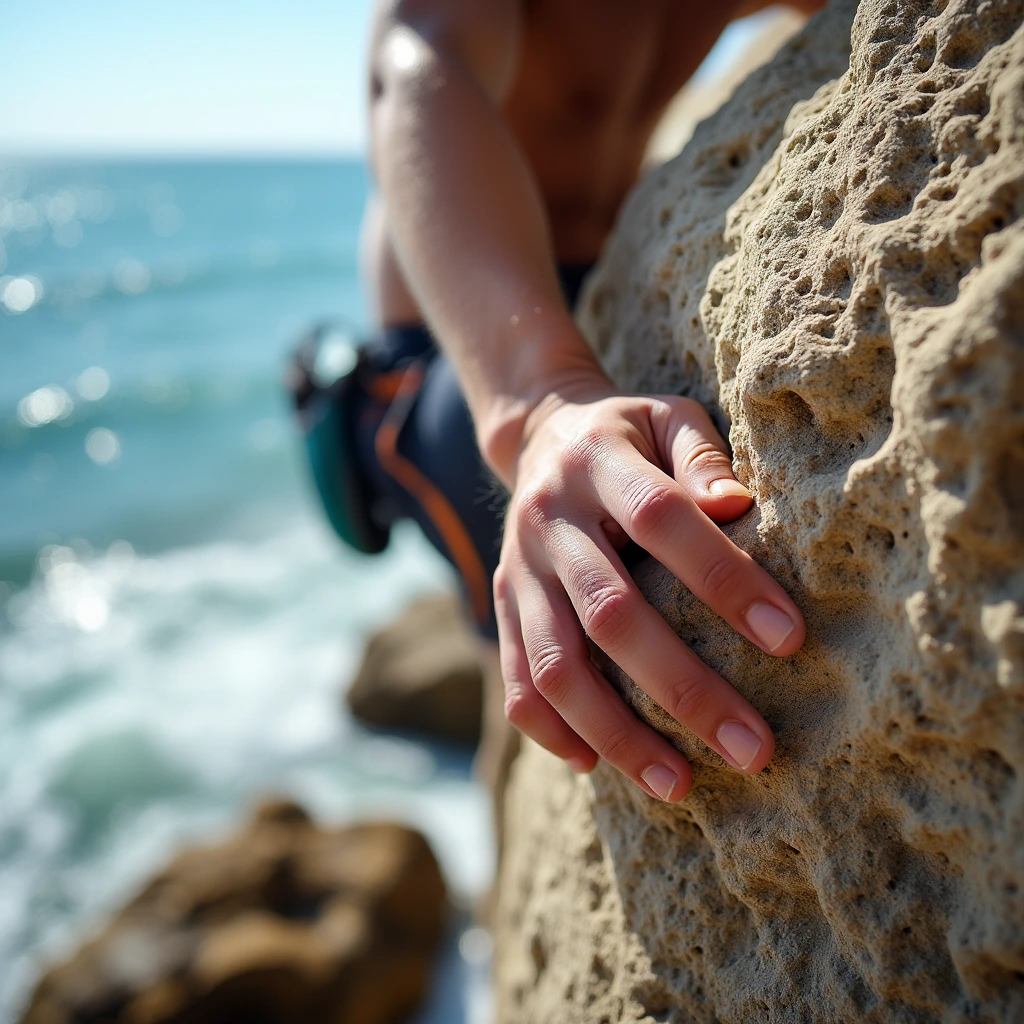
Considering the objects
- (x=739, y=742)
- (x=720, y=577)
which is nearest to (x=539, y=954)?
(x=739, y=742)

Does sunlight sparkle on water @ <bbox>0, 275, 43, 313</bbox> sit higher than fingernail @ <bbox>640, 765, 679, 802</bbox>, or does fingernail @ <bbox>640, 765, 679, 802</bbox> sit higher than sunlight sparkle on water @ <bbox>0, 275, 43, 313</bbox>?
fingernail @ <bbox>640, 765, 679, 802</bbox>

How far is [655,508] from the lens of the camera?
80 cm

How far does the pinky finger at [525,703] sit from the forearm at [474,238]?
18cm

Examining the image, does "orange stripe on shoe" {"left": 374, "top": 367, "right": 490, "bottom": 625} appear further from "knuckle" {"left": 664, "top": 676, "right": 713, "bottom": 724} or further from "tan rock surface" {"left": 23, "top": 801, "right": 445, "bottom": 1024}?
"tan rock surface" {"left": 23, "top": 801, "right": 445, "bottom": 1024}

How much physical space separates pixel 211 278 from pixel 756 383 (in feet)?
51.2

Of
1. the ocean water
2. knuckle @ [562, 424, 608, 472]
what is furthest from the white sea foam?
knuckle @ [562, 424, 608, 472]

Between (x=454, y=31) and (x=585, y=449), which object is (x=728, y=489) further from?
(x=454, y=31)

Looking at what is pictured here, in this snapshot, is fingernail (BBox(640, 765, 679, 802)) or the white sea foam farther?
the white sea foam

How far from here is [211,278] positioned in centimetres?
1487

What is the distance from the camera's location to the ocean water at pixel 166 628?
358 centimetres

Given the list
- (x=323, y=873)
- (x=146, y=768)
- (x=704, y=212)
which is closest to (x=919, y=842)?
A: (x=704, y=212)

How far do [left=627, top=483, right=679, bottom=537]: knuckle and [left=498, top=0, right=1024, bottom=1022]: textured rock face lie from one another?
91mm

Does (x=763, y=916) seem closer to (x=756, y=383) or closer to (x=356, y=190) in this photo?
(x=756, y=383)

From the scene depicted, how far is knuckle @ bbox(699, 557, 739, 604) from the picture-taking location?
0.79 metres
